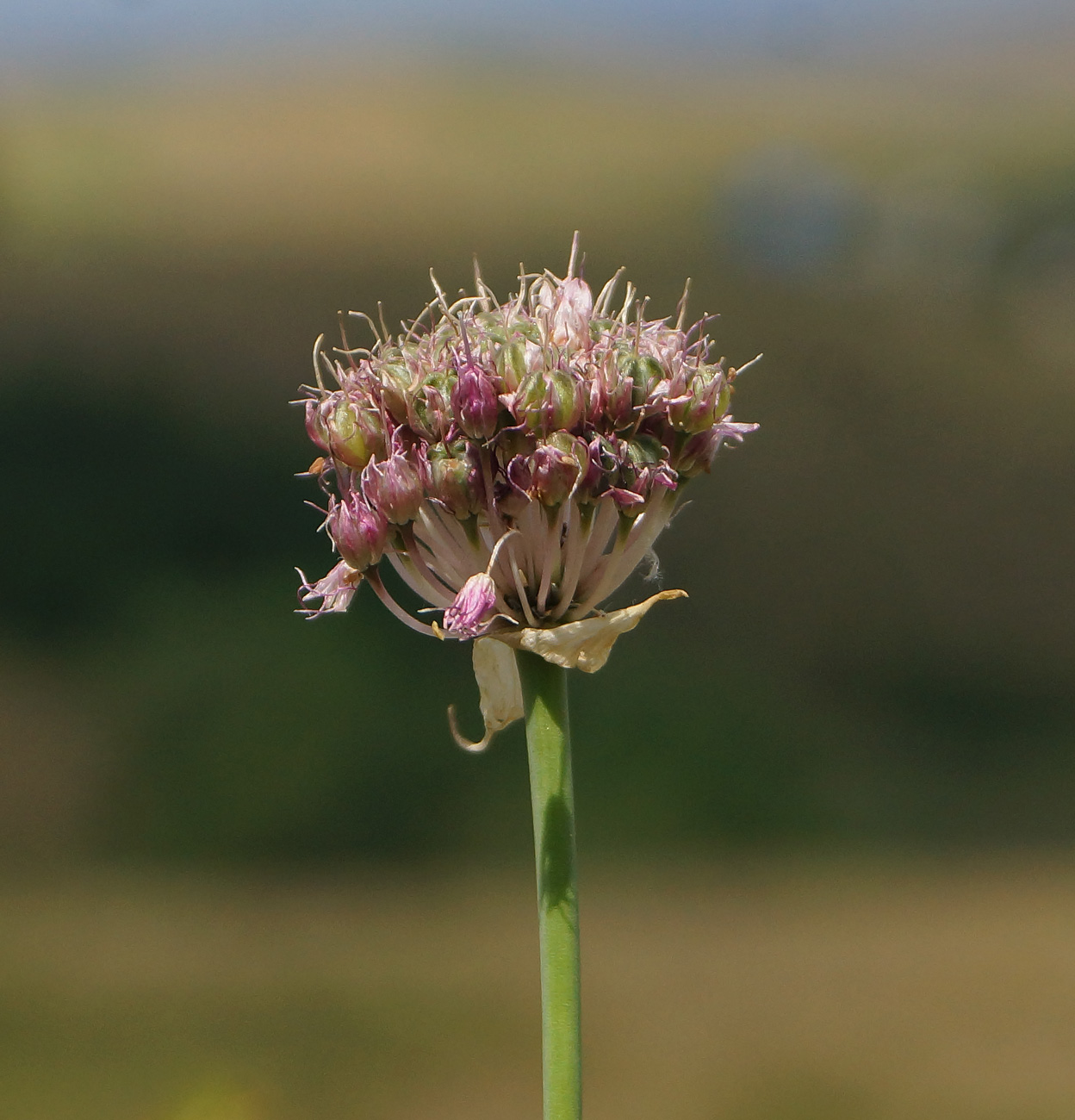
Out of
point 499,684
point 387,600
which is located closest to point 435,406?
point 387,600

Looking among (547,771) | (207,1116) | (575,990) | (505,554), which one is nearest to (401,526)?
(505,554)

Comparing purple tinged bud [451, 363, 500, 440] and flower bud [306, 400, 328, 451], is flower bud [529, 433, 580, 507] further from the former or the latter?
flower bud [306, 400, 328, 451]

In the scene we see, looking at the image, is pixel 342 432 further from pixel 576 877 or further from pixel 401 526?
pixel 576 877

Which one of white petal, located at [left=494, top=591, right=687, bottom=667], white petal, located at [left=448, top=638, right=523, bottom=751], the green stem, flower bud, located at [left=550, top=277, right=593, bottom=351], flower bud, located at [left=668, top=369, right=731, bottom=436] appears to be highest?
flower bud, located at [left=550, top=277, right=593, bottom=351]

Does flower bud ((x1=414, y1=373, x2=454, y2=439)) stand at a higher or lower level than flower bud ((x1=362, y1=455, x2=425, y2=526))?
higher

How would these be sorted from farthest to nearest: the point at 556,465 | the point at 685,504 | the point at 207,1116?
the point at 207,1116, the point at 685,504, the point at 556,465

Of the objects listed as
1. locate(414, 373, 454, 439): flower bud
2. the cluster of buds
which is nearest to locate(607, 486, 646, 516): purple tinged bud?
the cluster of buds
